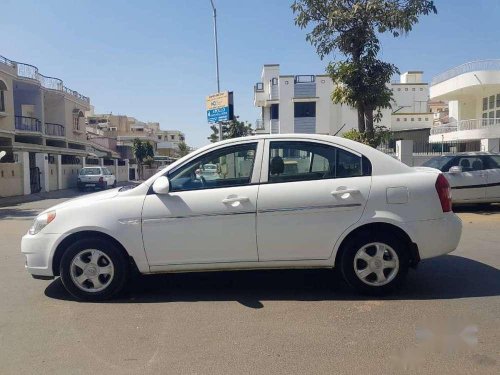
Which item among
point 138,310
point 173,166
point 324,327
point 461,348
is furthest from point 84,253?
point 461,348

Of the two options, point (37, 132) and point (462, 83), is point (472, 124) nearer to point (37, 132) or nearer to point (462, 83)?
point (462, 83)

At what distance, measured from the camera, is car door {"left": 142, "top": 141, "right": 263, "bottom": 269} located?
14.3 ft

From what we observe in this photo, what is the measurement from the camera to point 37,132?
29.9 meters

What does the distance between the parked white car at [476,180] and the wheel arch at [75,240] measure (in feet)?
28.2

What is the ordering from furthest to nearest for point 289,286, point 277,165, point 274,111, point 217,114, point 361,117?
point 274,111 < point 217,114 < point 361,117 < point 289,286 < point 277,165

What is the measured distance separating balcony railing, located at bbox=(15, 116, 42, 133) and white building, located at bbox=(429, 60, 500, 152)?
26992 millimetres

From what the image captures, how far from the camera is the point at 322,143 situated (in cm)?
457

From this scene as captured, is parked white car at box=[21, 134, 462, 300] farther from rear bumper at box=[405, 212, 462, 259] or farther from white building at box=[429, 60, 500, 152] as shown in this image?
white building at box=[429, 60, 500, 152]

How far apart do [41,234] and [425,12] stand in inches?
432

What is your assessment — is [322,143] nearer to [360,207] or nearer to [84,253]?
[360,207]

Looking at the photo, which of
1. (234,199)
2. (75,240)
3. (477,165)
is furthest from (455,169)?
(75,240)

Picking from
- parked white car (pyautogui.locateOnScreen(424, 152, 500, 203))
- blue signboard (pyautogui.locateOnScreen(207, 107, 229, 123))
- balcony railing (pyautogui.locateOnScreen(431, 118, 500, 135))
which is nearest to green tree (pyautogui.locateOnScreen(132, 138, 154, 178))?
blue signboard (pyautogui.locateOnScreen(207, 107, 229, 123))

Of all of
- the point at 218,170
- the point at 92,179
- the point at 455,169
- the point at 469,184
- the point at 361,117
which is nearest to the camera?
the point at 218,170

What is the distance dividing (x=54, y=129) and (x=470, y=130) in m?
29.6
